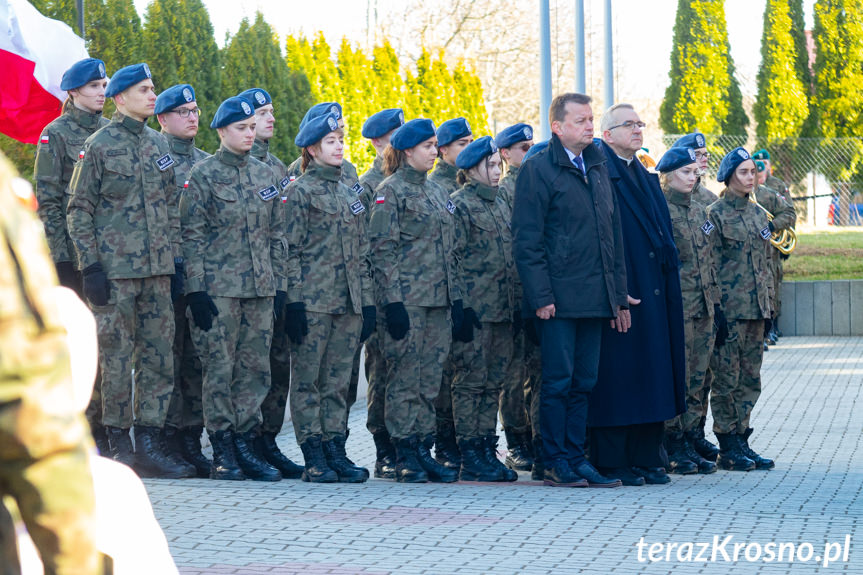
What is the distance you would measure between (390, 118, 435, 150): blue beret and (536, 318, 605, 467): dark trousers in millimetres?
1375

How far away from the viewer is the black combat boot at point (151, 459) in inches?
289

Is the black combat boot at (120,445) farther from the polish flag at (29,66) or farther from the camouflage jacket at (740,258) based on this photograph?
the camouflage jacket at (740,258)

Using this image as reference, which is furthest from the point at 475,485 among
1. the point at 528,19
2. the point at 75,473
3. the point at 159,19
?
the point at 528,19

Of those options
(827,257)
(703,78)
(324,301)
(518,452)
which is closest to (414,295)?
(324,301)

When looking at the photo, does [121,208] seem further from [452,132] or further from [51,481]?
[51,481]

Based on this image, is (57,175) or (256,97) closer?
(57,175)

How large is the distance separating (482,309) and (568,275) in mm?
766

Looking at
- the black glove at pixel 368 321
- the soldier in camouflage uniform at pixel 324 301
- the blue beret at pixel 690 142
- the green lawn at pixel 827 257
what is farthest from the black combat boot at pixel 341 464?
the green lawn at pixel 827 257

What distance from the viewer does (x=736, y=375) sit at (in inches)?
349

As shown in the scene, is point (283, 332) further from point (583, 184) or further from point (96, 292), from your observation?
point (583, 184)

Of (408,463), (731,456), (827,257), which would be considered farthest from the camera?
(827,257)

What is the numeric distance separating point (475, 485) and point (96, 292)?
98.5 inches

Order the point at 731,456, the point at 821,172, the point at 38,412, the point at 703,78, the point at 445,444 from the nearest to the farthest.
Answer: the point at 38,412 < the point at 445,444 < the point at 731,456 < the point at 821,172 < the point at 703,78

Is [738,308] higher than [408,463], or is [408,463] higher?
[738,308]
